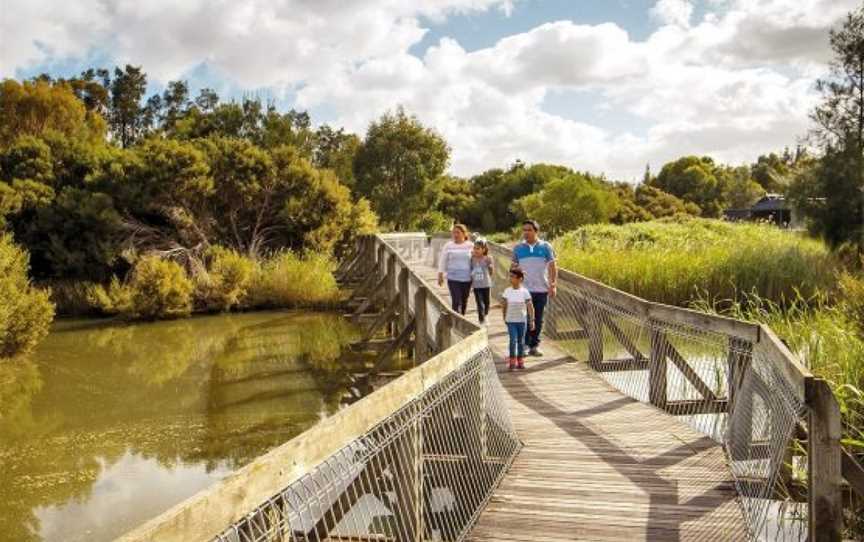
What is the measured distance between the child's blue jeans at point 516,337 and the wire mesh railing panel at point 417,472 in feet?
8.92

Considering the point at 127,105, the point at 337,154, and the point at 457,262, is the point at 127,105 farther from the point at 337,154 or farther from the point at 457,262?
the point at 457,262

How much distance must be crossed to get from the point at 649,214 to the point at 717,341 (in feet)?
169

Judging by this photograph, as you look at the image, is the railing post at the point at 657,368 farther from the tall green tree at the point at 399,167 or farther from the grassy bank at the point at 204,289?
the tall green tree at the point at 399,167

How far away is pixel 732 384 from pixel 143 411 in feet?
38.5

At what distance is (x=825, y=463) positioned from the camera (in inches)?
149

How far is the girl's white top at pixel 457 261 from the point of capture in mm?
11406

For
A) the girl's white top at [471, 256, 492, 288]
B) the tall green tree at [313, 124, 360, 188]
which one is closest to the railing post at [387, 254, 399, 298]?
the girl's white top at [471, 256, 492, 288]

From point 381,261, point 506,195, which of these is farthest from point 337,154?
→ point 381,261

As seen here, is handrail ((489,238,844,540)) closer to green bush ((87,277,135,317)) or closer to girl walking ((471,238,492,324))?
girl walking ((471,238,492,324))

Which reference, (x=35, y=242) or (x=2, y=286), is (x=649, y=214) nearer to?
(x=35, y=242)

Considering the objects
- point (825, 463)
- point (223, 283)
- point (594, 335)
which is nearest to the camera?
point (825, 463)

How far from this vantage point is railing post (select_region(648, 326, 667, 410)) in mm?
7871

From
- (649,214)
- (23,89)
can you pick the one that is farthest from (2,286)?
(649,214)

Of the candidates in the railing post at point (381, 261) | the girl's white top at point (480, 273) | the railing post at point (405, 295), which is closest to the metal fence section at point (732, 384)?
the girl's white top at point (480, 273)
